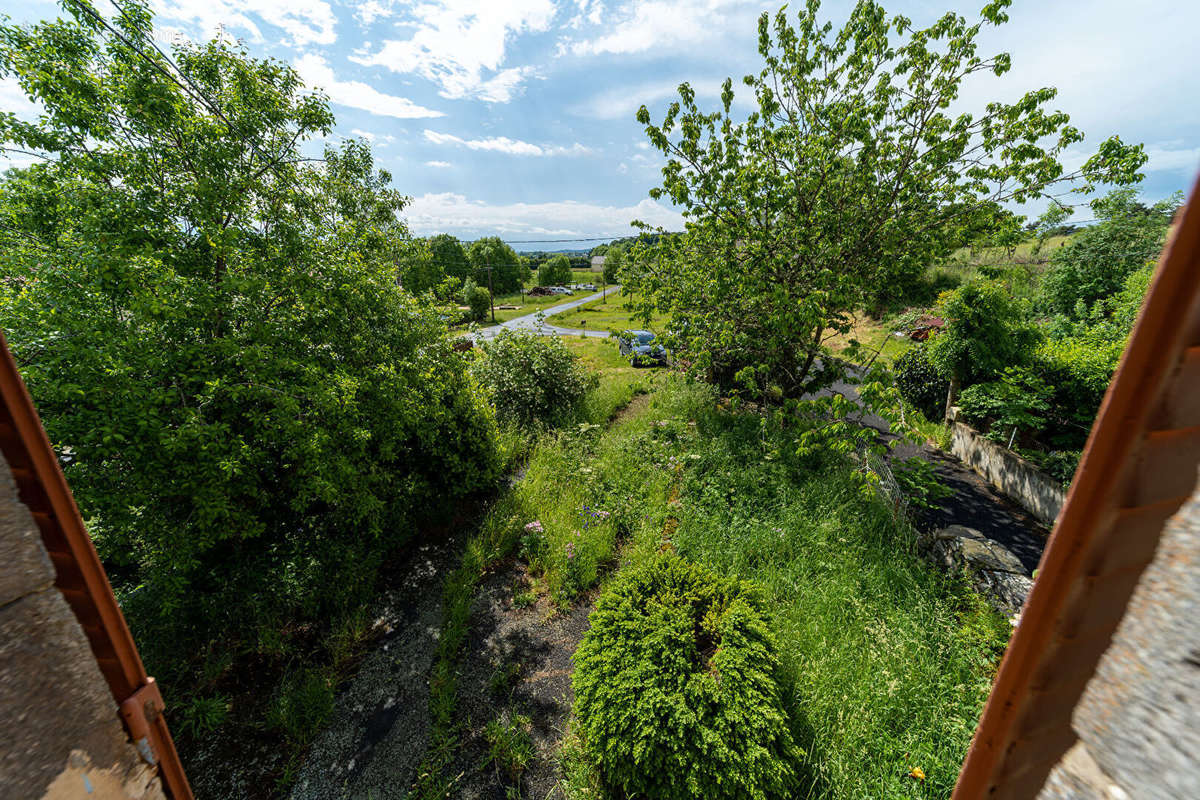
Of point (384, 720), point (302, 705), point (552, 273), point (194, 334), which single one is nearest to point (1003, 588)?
point (384, 720)

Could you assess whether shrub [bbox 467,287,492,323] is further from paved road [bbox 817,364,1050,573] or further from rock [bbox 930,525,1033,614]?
rock [bbox 930,525,1033,614]

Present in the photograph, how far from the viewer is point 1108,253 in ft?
46.5

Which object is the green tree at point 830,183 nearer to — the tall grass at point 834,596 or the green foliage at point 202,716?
the tall grass at point 834,596

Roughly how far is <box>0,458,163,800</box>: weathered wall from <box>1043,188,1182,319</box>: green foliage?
2072 centimetres

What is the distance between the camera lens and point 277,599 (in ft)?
14.6

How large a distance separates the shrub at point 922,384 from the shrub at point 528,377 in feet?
27.8

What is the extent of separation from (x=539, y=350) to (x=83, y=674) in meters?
9.92

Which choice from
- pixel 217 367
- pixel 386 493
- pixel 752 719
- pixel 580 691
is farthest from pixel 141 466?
pixel 752 719

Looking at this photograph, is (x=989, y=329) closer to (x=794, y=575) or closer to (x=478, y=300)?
(x=794, y=575)

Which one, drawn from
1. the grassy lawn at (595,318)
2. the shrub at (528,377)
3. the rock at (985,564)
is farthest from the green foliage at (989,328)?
the grassy lawn at (595,318)

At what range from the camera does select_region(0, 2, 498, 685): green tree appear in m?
2.98

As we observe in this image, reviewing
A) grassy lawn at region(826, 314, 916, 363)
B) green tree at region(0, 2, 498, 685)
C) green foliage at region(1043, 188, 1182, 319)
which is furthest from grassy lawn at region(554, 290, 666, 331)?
green tree at region(0, 2, 498, 685)

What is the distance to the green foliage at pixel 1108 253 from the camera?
1375 cm

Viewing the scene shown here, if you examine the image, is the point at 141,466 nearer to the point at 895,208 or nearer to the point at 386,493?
the point at 386,493
